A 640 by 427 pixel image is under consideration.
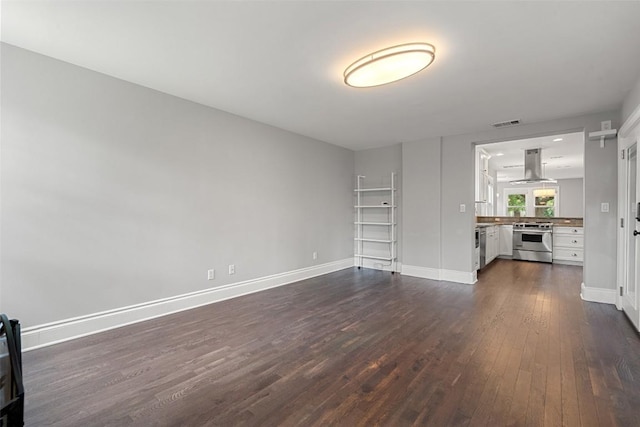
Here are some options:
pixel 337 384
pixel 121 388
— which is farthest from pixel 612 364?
pixel 121 388

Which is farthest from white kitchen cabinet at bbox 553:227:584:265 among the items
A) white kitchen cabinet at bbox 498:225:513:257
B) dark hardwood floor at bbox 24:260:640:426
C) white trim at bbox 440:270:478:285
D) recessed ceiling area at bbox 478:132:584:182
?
dark hardwood floor at bbox 24:260:640:426

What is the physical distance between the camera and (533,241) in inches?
272

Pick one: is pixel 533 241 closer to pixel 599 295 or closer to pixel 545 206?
pixel 599 295

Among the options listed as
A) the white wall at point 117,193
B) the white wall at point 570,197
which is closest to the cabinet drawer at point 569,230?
the white wall at point 570,197

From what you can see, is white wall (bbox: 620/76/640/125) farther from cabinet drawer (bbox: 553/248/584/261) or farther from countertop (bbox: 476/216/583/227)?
cabinet drawer (bbox: 553/248/584/261)

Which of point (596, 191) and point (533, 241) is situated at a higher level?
point (596, 191)

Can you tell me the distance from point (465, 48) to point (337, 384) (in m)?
2.74

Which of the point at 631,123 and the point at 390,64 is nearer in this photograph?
the point at 390,64

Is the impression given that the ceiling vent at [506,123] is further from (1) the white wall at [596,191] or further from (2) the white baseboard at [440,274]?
(2) the white baseboard at [440,274]

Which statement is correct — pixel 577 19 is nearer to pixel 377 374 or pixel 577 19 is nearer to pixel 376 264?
pixel 377 374

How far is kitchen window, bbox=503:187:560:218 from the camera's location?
10406 mm

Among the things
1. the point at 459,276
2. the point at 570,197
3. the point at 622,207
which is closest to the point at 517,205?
the point at 570,197

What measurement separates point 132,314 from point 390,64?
138 inches

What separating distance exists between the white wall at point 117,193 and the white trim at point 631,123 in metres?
4.16
